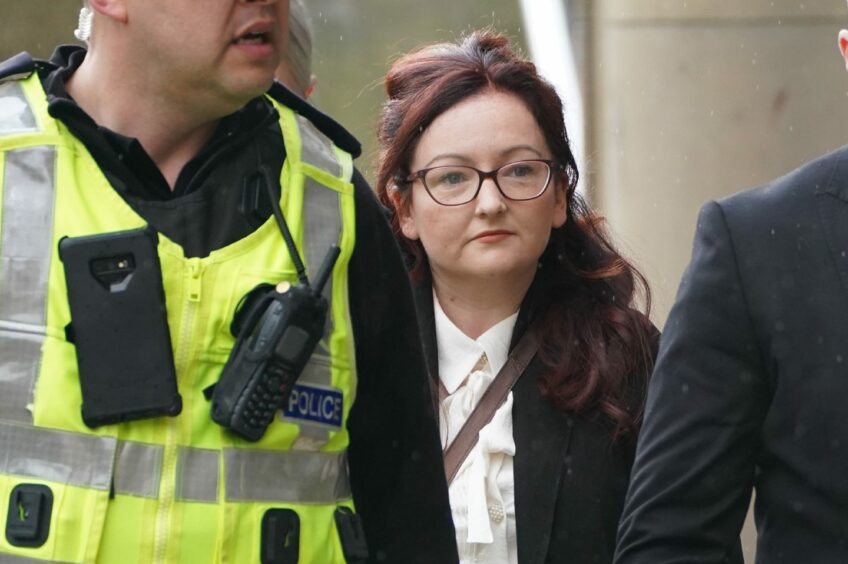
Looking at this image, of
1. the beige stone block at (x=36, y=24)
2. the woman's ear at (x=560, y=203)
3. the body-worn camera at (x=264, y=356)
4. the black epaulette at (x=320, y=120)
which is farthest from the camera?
the beige stone block at (x=36, y=24)

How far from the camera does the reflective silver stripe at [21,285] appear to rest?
2969mm

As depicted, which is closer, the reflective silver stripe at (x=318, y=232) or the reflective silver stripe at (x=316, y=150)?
the reflective silver stripe at (x=318, y=232)

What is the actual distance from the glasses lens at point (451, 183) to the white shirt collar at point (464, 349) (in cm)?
34

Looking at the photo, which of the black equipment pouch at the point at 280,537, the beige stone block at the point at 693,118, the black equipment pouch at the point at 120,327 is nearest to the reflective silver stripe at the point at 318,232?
the black equipment pouch at the point at 280,537

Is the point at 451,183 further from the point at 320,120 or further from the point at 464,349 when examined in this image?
the point at 320,120

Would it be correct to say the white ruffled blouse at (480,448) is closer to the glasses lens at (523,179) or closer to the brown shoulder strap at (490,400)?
the brown shoulder strap at (490,400)

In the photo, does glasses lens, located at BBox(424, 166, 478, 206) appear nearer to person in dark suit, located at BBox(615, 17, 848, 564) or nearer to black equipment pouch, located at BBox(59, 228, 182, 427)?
person in dark suit, located at BBox(615, 17, 848, 564)

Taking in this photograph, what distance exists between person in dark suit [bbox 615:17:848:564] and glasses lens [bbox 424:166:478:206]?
1.37 m

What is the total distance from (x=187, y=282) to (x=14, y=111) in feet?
1.35

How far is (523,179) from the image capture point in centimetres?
502

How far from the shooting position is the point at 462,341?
5.01 meters

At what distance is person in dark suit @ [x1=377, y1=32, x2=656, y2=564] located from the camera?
4.69 metres

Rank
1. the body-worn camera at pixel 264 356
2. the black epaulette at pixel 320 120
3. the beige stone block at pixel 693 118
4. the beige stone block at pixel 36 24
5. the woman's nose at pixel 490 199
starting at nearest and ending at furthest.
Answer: the body-worn camera at pixel 264 356 → the black epaulette at pixel 320 120 → the woman's nose at pixel 490 199 → the beige stone block at pixel 693 118 → the beige stone block at pixel 36 24

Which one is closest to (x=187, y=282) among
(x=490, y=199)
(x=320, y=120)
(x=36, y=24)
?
(x=320, y=120)
